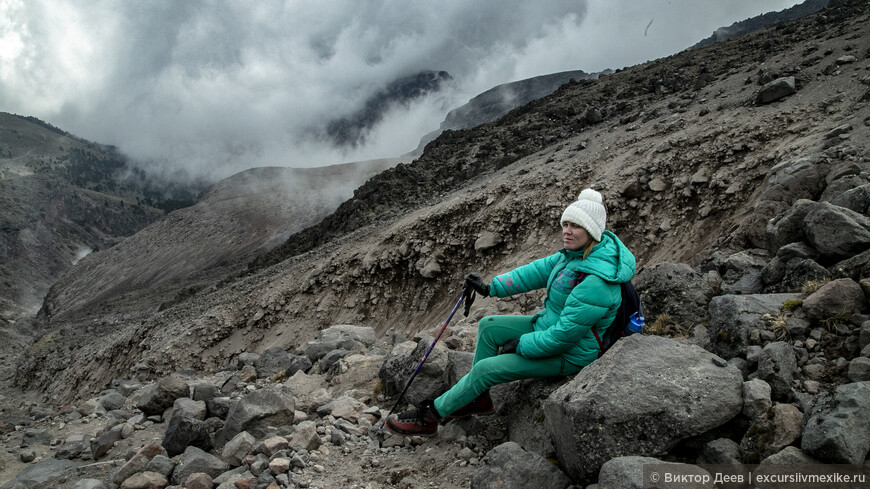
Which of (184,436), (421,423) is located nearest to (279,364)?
(184,436)

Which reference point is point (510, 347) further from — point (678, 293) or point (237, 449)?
point (237, 449)

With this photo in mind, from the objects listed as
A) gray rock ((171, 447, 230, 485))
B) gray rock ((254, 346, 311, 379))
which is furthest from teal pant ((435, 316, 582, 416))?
gray rock ((254, 346, 311, 379))

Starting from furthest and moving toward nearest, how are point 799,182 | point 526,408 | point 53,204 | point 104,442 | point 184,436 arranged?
point 53,204 < point 799,182 < point 104,442 < point 184,436 < point 526,408

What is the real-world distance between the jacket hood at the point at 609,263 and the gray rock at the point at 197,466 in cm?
382

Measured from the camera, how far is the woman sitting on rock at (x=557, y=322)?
12.0 feet

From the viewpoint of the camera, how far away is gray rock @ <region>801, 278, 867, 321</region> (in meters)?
3.37

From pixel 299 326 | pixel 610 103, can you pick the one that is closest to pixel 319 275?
pixel 299 326

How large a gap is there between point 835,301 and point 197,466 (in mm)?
5520

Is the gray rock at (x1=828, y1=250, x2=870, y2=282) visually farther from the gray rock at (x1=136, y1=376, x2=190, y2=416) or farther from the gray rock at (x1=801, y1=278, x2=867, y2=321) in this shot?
the gray rock at (x1=136, y1=376, x2=190, y2=416)

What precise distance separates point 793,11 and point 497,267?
196 ft

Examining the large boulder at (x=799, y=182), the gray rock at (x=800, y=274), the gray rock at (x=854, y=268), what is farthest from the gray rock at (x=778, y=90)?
the gray rock at (x=854, y=268)

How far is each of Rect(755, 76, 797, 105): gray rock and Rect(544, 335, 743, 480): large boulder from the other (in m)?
11.6

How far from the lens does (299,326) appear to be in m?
15.6

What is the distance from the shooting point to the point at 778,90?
11.8 m
